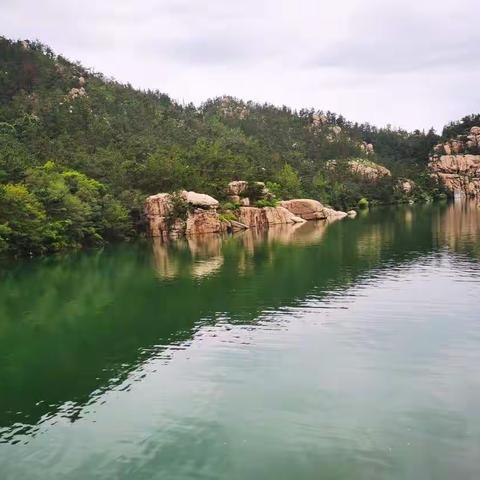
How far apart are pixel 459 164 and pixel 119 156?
9057 cm

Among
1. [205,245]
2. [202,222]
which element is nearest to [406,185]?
[202,222]

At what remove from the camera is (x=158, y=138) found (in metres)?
86.0

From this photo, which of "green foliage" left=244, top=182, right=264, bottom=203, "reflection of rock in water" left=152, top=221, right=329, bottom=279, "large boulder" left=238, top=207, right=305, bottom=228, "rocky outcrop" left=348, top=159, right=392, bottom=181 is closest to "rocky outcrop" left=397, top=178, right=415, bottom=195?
"rocky outcrop" left=348, top=159, right=392, bottom=181

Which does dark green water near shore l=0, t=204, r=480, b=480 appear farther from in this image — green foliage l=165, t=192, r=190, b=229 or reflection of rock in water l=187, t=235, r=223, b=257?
green foliage l=165, t=192, r=190, b=229

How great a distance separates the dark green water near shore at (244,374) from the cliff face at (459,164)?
101 meters

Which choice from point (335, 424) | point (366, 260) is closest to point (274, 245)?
point (366, 260)

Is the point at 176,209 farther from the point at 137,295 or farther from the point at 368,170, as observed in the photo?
the point at 368,170

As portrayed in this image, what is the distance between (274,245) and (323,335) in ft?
95.4

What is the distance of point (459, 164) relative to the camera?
132m

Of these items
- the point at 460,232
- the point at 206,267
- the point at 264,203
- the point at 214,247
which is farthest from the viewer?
the point at 264,203

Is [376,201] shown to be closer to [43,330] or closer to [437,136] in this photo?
[437,136]

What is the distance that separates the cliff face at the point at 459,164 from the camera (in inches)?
5064

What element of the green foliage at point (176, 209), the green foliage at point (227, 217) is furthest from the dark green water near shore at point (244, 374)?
the green foliage at point (227, 217)

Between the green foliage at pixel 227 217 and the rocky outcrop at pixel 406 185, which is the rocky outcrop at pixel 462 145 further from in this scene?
the green foliage at pixel 227 217
